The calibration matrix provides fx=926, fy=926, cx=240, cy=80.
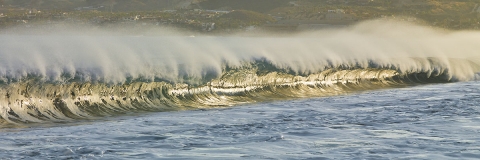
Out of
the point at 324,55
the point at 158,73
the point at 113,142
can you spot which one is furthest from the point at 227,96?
the point at 324,55

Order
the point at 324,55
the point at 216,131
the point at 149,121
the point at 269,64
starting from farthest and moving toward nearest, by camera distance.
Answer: the point at 324,55
the point at 269,64
the point at 149,121
the point at 216,131

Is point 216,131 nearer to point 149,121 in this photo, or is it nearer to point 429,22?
point 149,121

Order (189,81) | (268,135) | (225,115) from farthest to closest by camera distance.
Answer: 1. (189,81)
2. (225,115)
3. (268,135)

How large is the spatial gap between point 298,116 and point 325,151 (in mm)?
5081

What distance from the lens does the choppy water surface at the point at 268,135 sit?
13.5m

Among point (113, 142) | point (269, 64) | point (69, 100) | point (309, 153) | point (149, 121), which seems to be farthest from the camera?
point (269, 64)

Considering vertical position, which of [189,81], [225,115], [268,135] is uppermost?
[189,81]

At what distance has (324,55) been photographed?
128ft

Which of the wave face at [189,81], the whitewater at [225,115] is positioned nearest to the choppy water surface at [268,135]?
the whitewater at [225,115]

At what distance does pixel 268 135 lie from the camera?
610 inches

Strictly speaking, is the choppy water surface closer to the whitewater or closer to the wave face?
the whitewater

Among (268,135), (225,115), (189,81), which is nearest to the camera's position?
(268,135)

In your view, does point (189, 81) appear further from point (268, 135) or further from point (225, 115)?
point (268, 135)

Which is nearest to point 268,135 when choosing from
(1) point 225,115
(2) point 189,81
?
(1) point 225,115
